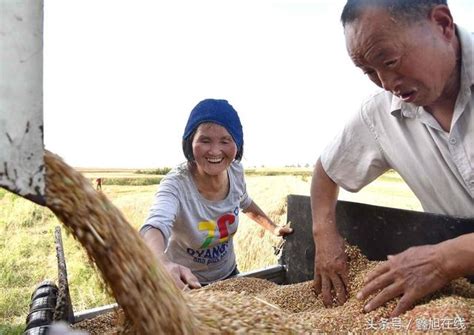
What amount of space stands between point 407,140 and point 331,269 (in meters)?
0.63

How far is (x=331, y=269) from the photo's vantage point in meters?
2.01

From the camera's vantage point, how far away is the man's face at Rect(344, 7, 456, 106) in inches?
62.2

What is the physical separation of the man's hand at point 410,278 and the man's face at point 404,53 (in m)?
0.56

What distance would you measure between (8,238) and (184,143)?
593 cm

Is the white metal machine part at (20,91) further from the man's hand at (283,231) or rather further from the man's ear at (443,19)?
the man's hand at (283,231)

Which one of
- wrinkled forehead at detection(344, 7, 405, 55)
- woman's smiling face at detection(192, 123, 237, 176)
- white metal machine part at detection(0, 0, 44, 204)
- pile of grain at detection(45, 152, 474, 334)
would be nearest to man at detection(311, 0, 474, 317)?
wrinkled forehead at detection(344, 7, 405, 55)

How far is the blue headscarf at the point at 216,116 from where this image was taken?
2393mm

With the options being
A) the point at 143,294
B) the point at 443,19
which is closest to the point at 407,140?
the point at 443,19

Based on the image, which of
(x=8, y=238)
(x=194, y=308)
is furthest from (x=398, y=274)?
(x=8, y=238)

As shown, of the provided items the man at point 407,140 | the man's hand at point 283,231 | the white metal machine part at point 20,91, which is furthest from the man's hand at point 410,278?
the white metal machine part at point 20,91

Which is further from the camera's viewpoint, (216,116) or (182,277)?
(216,116)

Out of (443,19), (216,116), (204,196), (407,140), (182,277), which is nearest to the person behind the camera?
(443,19)

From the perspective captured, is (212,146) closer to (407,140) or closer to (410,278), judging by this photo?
(407,140)

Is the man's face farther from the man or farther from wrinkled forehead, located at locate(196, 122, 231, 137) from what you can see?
wrinkled forehead, located at locate(196, 122, 231, 137)
